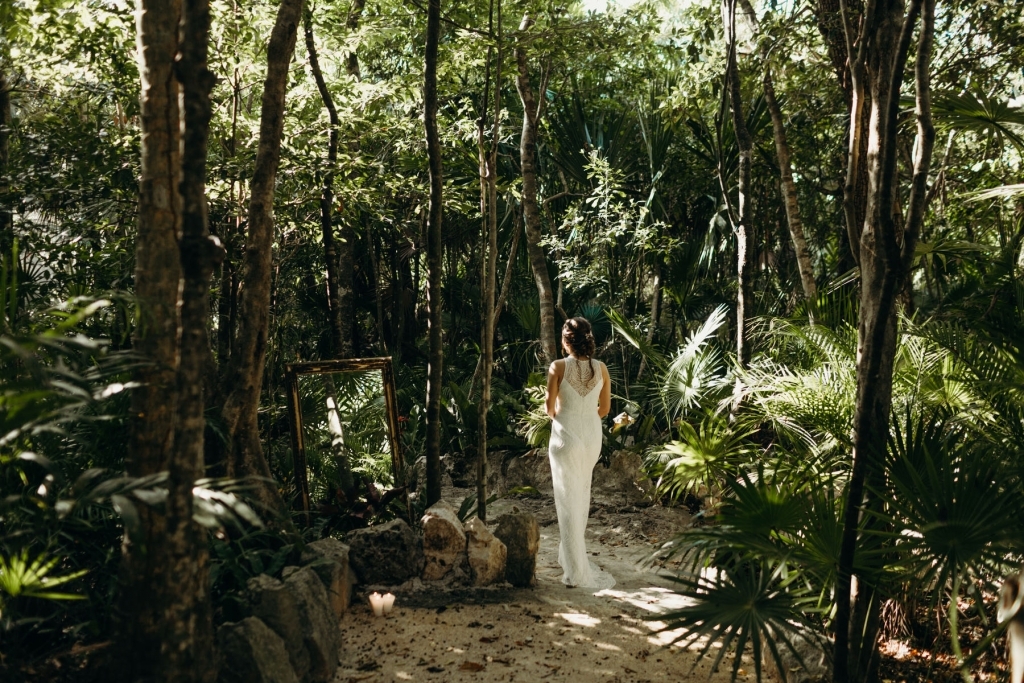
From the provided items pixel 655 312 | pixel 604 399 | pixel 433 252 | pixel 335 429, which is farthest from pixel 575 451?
pixel 655 312

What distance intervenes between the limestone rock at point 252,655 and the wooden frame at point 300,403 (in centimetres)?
209

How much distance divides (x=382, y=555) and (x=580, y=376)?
1919 mm

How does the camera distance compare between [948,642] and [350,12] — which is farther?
[350,12]

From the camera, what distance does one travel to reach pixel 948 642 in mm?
4863

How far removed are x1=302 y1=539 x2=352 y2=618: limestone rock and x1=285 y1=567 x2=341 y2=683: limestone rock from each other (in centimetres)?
22

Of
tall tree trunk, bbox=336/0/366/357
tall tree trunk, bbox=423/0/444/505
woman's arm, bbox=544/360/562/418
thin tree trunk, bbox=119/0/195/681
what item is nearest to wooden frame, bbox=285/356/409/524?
tall tree trunk, bbox=423/0/444/505

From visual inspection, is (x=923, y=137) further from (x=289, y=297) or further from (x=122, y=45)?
(x=289, y=297)

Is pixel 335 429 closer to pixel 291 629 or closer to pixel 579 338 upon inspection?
pixel 579 338

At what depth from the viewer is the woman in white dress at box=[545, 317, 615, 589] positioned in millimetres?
6004

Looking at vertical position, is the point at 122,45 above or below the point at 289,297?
above

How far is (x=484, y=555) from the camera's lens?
5.66 m

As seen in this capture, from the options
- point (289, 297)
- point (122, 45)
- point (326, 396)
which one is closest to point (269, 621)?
point (326, 396)

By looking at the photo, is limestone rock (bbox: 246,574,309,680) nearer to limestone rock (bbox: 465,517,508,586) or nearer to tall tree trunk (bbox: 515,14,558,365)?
limestone rock (bbox: 465,517,508,586)

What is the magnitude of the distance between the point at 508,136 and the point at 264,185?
6161 millimetres
